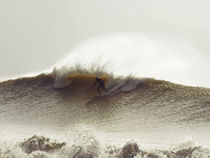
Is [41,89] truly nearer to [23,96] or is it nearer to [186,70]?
[23,96]

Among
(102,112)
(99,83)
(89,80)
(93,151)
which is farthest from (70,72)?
(93,151)

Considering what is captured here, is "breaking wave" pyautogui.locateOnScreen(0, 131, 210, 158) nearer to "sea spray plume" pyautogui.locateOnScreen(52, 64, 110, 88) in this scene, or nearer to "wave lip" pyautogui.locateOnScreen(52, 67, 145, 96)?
"wave lip" pyautogui.locateOnScreen(52, 67, 145, 96)

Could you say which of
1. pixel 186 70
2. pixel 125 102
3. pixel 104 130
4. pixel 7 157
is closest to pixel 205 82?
pixel 186 70

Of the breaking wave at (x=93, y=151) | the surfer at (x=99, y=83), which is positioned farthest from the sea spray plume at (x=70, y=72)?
the breaking wave at (x=93, y=151)

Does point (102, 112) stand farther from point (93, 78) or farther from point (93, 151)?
point (93, 151)

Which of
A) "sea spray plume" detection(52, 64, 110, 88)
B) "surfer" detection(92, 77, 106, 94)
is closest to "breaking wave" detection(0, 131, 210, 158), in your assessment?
"surfer" detection(92, 77, 106, 94)

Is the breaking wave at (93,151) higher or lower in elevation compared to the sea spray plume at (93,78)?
lower

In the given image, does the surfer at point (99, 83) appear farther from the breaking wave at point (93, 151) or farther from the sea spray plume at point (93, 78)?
the breaking wave at point (93, 151)

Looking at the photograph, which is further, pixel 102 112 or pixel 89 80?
pixel 89 80
